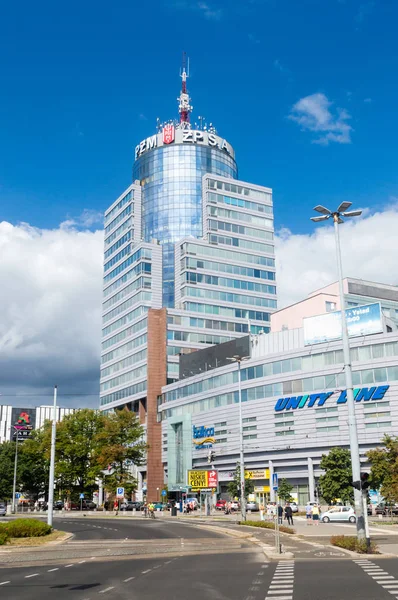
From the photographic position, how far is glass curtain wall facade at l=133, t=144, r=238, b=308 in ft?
455

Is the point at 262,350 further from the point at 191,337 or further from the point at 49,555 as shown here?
the point at 49,555

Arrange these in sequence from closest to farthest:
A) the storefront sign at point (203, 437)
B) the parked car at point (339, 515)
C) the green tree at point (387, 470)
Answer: the green tree at point (387, 470), the parked car at point (339, 515), the storefront sign at point (203, 437)

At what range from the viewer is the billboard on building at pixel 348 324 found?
78312 mm

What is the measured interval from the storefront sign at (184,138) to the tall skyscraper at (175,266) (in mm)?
266

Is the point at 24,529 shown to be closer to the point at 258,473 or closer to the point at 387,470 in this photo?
the point at 387,470

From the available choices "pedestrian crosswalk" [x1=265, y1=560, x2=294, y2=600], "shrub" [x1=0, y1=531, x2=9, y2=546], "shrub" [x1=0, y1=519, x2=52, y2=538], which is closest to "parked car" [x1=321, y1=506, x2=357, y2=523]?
"shrub" [x1=0, y1=519, x2=52, y2=538]

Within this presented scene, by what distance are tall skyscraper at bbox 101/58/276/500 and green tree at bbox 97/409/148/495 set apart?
27.6 metres

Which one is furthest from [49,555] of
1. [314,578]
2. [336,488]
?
[336,488]

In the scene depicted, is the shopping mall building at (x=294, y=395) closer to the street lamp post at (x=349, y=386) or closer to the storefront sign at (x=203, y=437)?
the storefront sign at (x=203, y=437)

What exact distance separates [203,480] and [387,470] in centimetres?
2726

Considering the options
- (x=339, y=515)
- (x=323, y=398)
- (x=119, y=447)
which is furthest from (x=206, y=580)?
(x=119, y=447)

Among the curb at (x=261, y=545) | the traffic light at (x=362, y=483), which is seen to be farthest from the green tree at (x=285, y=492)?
the traffic light at (x=362, y=483)

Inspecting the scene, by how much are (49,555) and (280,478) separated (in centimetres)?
6149

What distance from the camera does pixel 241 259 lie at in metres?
129
